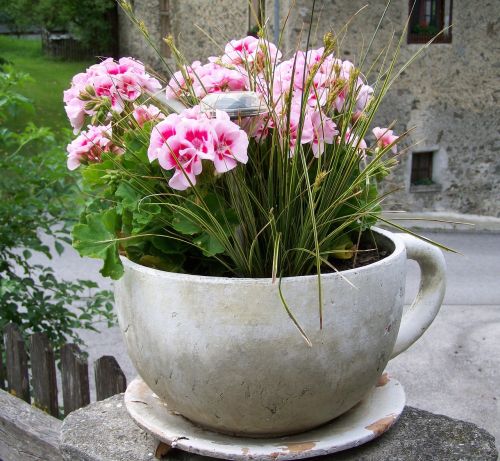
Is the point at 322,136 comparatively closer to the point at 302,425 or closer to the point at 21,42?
the point at 302,425

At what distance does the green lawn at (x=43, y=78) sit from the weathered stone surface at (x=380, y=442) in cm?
1132

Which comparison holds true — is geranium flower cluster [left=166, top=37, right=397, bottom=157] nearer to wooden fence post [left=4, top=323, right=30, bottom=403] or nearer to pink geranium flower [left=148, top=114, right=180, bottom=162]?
pink geranium flower [left=148, top=114, right=180, bottom=162]

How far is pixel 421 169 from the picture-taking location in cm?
1141

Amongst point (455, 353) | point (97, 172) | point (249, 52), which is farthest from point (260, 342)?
point (455, 353)

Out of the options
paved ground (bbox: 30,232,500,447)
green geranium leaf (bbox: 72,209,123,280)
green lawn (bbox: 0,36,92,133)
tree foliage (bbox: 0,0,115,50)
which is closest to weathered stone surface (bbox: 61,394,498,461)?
green geranium leaf (bbox: 72,209,123,280)

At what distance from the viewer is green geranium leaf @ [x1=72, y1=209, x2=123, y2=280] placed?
1282 mm

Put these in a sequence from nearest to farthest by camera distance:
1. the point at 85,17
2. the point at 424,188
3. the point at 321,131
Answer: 1. the point at 321,131
2. the point at 424,188
3. the point at 85,17

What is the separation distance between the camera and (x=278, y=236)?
120 centimetres

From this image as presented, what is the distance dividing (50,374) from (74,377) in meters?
0.19

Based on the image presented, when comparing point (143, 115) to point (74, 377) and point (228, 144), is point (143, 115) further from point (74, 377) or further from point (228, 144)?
point (74, 377)

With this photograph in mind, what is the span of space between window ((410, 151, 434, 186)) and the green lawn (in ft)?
17.9

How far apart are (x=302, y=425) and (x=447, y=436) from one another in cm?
29

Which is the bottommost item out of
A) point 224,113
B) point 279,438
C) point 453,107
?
point 453,107

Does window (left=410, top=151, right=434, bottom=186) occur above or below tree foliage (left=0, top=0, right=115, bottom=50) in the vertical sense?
below
